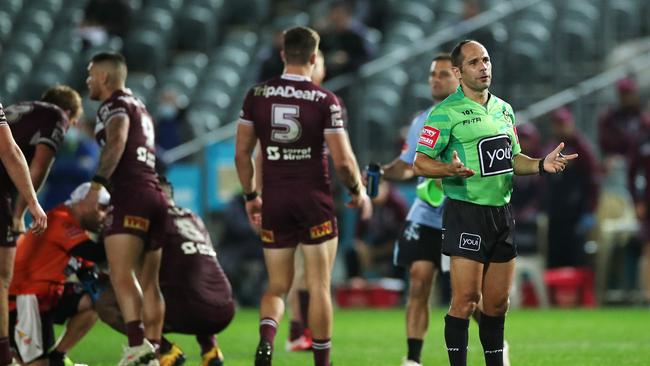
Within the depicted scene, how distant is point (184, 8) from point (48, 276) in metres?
14.0

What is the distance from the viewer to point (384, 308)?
1800 centimetres

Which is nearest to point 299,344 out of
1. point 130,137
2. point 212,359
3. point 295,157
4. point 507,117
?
point 212,359

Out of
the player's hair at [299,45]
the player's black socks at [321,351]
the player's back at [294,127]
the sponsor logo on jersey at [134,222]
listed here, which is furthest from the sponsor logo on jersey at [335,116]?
the sponsor logo on jersey at [134,222]

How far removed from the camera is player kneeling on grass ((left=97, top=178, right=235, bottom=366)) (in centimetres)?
1025

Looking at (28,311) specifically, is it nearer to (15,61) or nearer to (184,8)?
(15,61)

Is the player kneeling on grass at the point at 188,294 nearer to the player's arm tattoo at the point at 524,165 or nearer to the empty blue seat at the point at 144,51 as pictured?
the player's arm tattoo at the point at 524,165

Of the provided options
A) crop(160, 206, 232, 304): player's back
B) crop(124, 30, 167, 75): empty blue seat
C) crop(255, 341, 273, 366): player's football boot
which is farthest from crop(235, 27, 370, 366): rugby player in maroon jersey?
crop(124, 30, 167, 75): empty blue seat

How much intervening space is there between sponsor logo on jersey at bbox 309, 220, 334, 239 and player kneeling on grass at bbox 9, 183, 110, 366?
5.27 ft

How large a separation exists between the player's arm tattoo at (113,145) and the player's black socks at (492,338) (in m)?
2.89

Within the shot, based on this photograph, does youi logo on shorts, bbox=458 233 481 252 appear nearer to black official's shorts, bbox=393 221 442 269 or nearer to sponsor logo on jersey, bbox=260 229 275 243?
sponsor logo on jersey, bbox=260 229 275 243

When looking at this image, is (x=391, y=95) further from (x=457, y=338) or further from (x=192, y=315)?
Answer: (x=457, y=338)

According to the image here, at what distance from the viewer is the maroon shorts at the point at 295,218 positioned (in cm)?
940

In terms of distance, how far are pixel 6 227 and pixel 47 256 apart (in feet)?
2.91

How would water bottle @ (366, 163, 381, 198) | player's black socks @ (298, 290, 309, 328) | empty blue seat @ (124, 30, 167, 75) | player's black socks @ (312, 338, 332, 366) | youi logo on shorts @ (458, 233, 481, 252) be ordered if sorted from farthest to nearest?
empty blue seat @ (124, 30, 167, 75) → player's black socks @ (298, 290, 309, 328) → water bottle @ (366, 163, 381, 198) → player's black socks @ (312, 338, 332, 366) → youi logo on shorts @ (458, 233, 481, 252)
